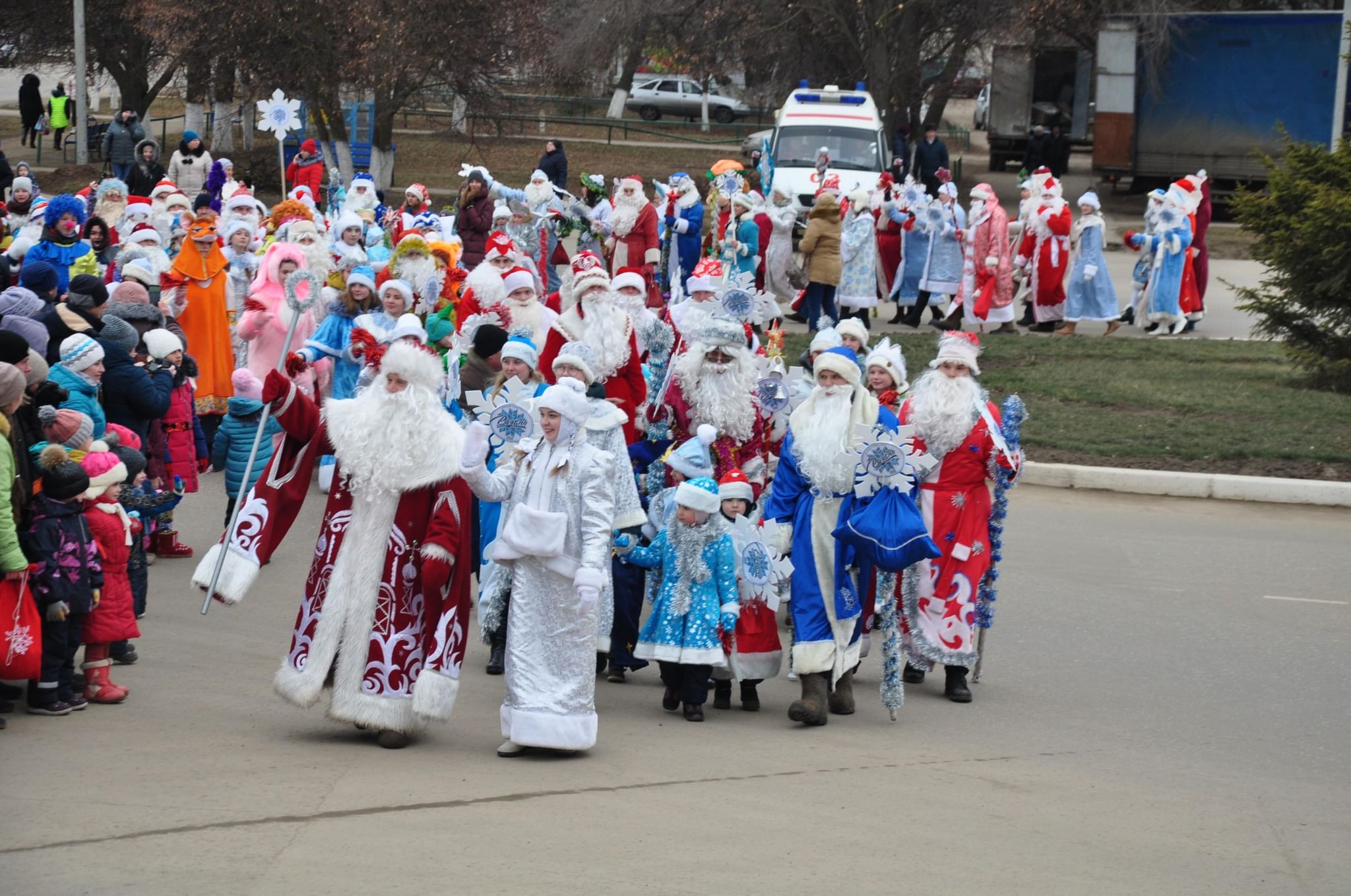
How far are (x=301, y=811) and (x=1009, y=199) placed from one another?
106ft

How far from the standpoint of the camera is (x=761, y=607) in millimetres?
7977

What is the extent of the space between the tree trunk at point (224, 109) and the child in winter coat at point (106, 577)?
96.1 feet

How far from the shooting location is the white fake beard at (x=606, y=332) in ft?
34.4

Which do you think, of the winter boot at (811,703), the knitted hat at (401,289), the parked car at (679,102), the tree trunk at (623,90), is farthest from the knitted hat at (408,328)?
the parked car at (679,102)

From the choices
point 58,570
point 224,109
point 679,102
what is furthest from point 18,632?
point 679,102

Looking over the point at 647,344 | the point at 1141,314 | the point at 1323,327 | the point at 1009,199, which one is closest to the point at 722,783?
the point at 647,344

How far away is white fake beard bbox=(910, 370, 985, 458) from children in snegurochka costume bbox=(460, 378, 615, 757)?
1.93 meters

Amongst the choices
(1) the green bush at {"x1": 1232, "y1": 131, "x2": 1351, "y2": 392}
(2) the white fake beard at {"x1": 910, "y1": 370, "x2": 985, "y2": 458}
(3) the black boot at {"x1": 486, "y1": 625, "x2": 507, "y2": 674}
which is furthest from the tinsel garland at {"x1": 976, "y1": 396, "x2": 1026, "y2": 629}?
(1) the green bush at {"x1": 1232, "y1": 131, "x2": 1351, "y2": 392}

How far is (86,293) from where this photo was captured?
10156 mm

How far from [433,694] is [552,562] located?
2.41 feet

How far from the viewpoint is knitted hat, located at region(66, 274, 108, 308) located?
1016 centimetres

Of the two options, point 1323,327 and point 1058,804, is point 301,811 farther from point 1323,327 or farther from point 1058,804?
point 1323,327

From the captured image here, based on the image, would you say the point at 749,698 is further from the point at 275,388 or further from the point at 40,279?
the point at 40,279

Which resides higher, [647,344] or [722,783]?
[647,344]
